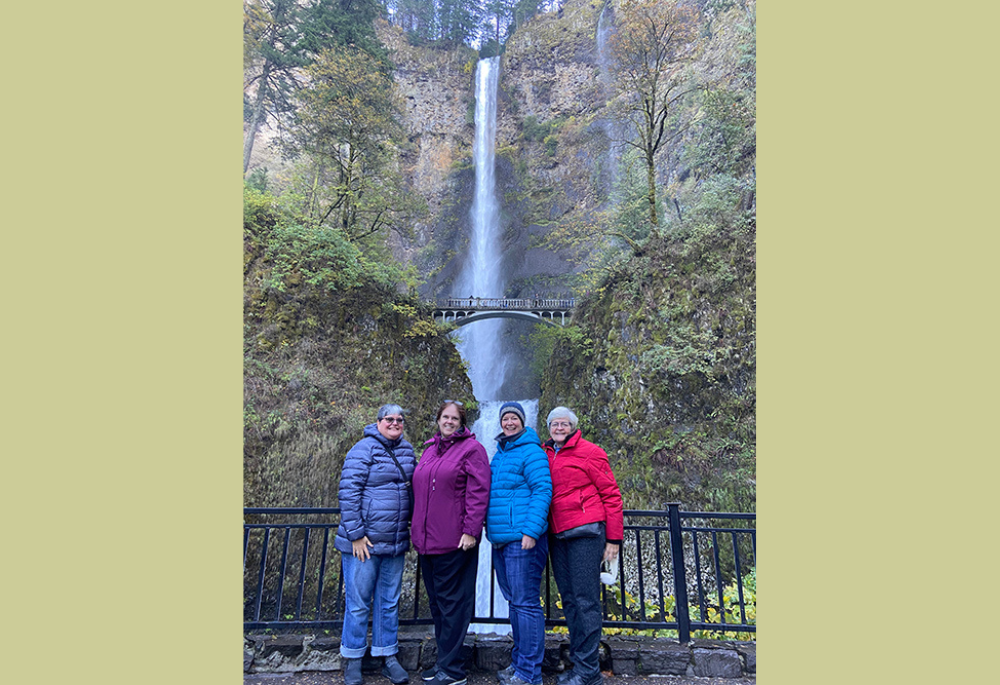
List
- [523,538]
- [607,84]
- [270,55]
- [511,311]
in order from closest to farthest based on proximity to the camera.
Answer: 1. [523,538]
2. [270,55]
3. [511,311]
4. [607,84]

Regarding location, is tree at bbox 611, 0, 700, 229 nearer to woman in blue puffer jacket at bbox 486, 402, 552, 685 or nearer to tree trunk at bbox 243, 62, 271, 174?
Result: tree trunk at bbox 243, 62, 271, 174

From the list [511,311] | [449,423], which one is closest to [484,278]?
[511,311]

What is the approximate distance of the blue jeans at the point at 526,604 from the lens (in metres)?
3.26

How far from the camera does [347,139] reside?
51.0 ft

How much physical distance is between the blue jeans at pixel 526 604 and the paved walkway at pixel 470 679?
373 millimetres

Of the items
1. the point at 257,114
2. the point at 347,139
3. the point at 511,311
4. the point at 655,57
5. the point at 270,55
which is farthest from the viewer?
the point at 511,311

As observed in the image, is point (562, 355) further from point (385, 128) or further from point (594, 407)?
point (385, 128)

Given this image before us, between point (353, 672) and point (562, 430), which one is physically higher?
point (562, 430)

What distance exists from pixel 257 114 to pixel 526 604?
16719mm

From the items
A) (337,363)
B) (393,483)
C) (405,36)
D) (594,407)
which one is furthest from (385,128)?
(405,36)

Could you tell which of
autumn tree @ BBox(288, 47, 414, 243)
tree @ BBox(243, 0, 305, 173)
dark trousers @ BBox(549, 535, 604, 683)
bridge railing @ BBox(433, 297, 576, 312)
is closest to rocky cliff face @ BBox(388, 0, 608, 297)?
bridge railing @ BBox(433, 297, 576, 312)

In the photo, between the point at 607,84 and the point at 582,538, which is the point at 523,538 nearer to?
the point at 582,538

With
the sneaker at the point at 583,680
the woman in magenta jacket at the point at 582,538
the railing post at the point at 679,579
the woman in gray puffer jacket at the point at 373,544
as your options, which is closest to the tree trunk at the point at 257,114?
the woman in gray puffer jacket at the point at 373,544

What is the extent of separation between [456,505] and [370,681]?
5.05ft
